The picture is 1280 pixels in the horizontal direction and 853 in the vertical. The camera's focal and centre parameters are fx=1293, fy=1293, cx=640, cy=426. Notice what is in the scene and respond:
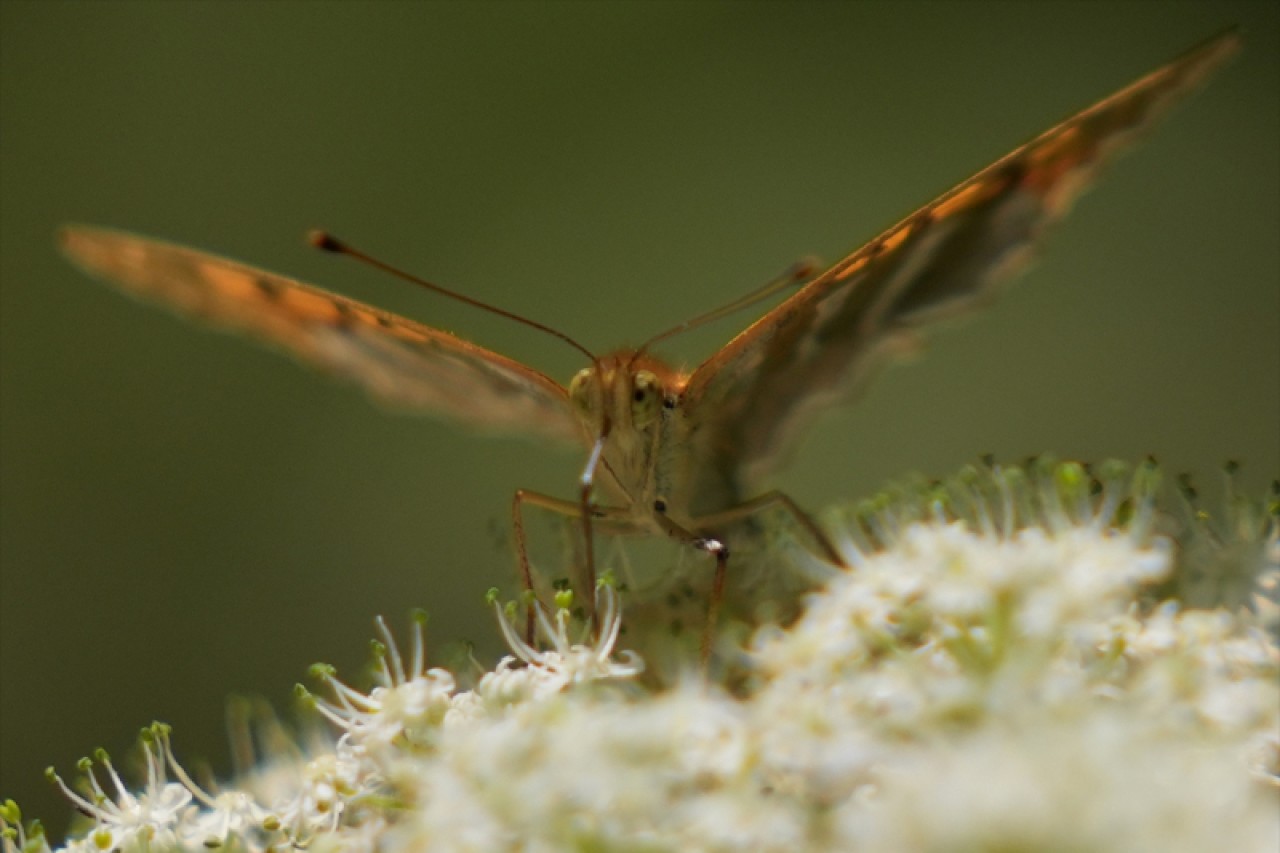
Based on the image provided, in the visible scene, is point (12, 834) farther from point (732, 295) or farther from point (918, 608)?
point (732, 295)

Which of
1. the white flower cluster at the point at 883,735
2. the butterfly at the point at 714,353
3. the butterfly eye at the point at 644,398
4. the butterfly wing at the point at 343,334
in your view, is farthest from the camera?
the butterfly wing at the point at 343,334

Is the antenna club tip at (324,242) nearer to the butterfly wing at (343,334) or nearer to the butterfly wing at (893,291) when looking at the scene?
the butterfly wing at (343,334)

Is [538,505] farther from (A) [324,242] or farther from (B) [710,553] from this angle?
(A) [324,242]

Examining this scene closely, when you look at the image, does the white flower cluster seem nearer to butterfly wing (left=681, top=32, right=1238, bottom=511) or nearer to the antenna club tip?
butterfly wing (left=681, top=32, right=1238, bottom=511)

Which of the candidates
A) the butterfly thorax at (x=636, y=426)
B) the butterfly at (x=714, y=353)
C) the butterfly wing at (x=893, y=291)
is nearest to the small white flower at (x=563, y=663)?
the butterfly at (x=714, y=353)

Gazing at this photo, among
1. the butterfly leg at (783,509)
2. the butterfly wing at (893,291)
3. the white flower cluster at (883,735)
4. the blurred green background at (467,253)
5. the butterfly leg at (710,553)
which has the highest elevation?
the blurred green background at (467,253)

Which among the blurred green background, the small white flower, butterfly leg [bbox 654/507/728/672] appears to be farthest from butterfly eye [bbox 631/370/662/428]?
the blurred green background
